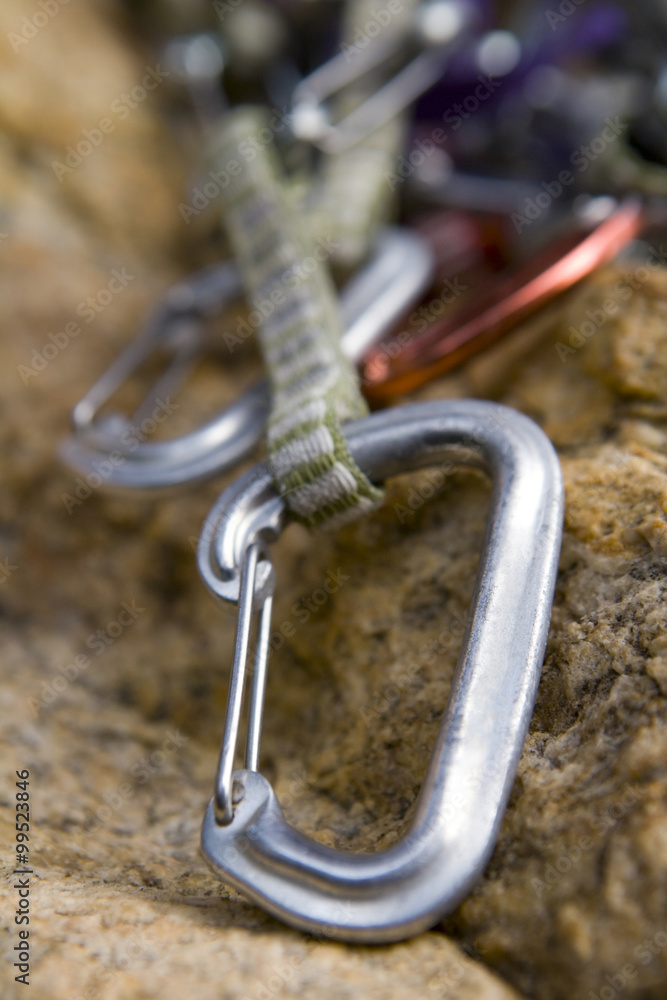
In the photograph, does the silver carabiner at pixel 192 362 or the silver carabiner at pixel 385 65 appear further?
the silver carabiner at pixel 385 65

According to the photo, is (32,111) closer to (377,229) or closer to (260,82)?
(260,82)

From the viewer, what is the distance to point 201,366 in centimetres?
128

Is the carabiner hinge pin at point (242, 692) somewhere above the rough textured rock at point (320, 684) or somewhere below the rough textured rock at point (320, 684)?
Result: above

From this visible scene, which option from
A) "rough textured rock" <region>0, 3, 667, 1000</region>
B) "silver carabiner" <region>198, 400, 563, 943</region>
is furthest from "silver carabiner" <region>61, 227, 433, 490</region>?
"silver carabiner" <region>198, 400, 563, 943</region>

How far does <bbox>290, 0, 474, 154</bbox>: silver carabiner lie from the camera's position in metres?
1.32

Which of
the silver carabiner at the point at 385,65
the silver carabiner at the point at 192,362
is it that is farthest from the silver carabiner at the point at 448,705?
the silver carabiner at the point at 385,65

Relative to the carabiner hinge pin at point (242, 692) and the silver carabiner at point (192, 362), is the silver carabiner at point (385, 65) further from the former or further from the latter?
the carabiner hinge pin at point (242, 692)

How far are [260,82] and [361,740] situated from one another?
1414 millimetres

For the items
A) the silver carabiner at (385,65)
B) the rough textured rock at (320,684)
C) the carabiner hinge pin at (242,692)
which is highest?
the silver carabiner at (385,65)

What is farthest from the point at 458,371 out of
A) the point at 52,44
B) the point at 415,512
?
the point at 52,44

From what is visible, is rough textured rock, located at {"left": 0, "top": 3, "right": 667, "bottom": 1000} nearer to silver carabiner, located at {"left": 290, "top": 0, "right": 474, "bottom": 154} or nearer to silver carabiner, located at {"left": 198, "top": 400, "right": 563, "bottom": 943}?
silver carabiner, located at {"left": 198, "top": 400, "right": 563, "bottom": 943}

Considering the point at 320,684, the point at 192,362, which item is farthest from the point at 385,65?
the point at 320,684

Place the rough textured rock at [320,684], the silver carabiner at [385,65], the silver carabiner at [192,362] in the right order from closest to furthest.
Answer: the rough textured rock at [320,684]
the silver carabiner at [192,362]
the silver carabiner at [385,65]

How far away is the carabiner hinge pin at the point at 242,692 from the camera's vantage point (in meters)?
0.67
